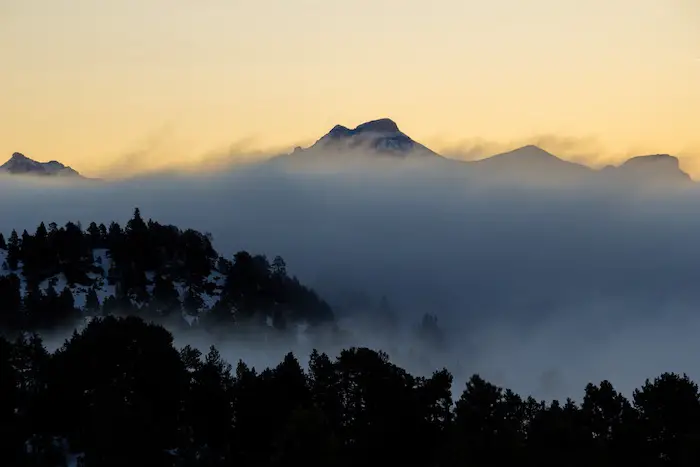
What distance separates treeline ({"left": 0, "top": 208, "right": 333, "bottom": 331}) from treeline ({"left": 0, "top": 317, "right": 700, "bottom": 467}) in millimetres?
65742

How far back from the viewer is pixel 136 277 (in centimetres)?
16775

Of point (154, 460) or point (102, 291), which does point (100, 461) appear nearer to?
point (154, 460)

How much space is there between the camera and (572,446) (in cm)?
6800

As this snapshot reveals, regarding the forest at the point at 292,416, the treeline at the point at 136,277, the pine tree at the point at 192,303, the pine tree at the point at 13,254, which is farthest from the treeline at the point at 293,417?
the pine tree at the point at 13,254

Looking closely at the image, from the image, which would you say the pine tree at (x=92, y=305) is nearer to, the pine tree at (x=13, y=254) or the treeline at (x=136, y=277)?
the treeline at (x=136, y=277)

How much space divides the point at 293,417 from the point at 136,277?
107 m

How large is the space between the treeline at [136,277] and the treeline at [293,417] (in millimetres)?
65742

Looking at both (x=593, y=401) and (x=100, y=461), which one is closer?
(x=100, y=461)

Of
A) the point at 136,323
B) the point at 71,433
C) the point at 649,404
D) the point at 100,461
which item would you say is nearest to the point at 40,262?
the point at 136,323

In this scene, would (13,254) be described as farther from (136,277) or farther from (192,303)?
(192,303)

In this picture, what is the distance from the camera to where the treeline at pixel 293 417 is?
220ft

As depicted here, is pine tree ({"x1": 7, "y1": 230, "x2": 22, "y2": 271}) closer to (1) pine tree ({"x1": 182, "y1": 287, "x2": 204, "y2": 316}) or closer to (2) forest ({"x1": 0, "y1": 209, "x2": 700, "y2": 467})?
(1) pine tree ({"x1": 182, "y1": 287, "x2": 204, "y2": 316})

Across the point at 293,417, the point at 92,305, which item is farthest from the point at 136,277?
the point at 293,417

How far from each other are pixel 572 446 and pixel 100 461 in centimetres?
3516
